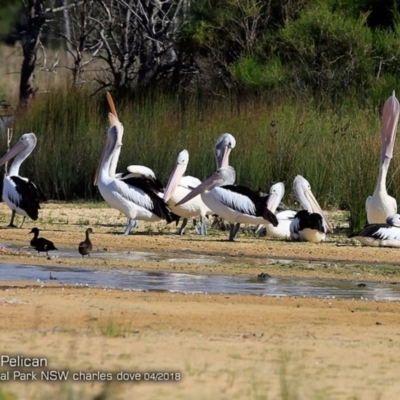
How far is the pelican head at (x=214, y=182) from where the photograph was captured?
587 inches

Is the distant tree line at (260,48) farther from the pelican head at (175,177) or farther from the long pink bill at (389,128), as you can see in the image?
the pelican head at (175,177)

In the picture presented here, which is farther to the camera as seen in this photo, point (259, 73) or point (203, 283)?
point (259, 73)

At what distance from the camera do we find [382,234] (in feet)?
46.2

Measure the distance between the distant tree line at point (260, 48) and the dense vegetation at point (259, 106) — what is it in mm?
31

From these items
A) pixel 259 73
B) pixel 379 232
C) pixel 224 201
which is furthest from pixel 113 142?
pixel 259 73

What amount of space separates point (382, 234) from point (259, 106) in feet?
23.1

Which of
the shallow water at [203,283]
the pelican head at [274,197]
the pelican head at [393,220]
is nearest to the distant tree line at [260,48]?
the pelican head at [274,197]

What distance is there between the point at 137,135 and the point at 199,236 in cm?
496

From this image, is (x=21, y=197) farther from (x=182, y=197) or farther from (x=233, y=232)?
(x=233, y=232)

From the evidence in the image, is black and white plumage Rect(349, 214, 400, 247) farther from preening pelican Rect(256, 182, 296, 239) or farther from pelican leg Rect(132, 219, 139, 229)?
pelican leg Rect(132, 219, 139, 229)

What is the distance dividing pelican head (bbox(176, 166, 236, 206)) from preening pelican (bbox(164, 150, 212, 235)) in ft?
0.34

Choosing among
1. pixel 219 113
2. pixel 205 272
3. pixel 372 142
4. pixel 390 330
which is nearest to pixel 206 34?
pixel 219 113

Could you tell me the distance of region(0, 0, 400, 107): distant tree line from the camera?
2319 cm

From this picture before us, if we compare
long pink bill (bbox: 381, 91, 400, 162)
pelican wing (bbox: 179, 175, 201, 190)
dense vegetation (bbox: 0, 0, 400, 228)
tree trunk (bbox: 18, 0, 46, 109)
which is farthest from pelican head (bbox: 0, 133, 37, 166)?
tree trunk (bbox: 18, 0, 46, 109)
